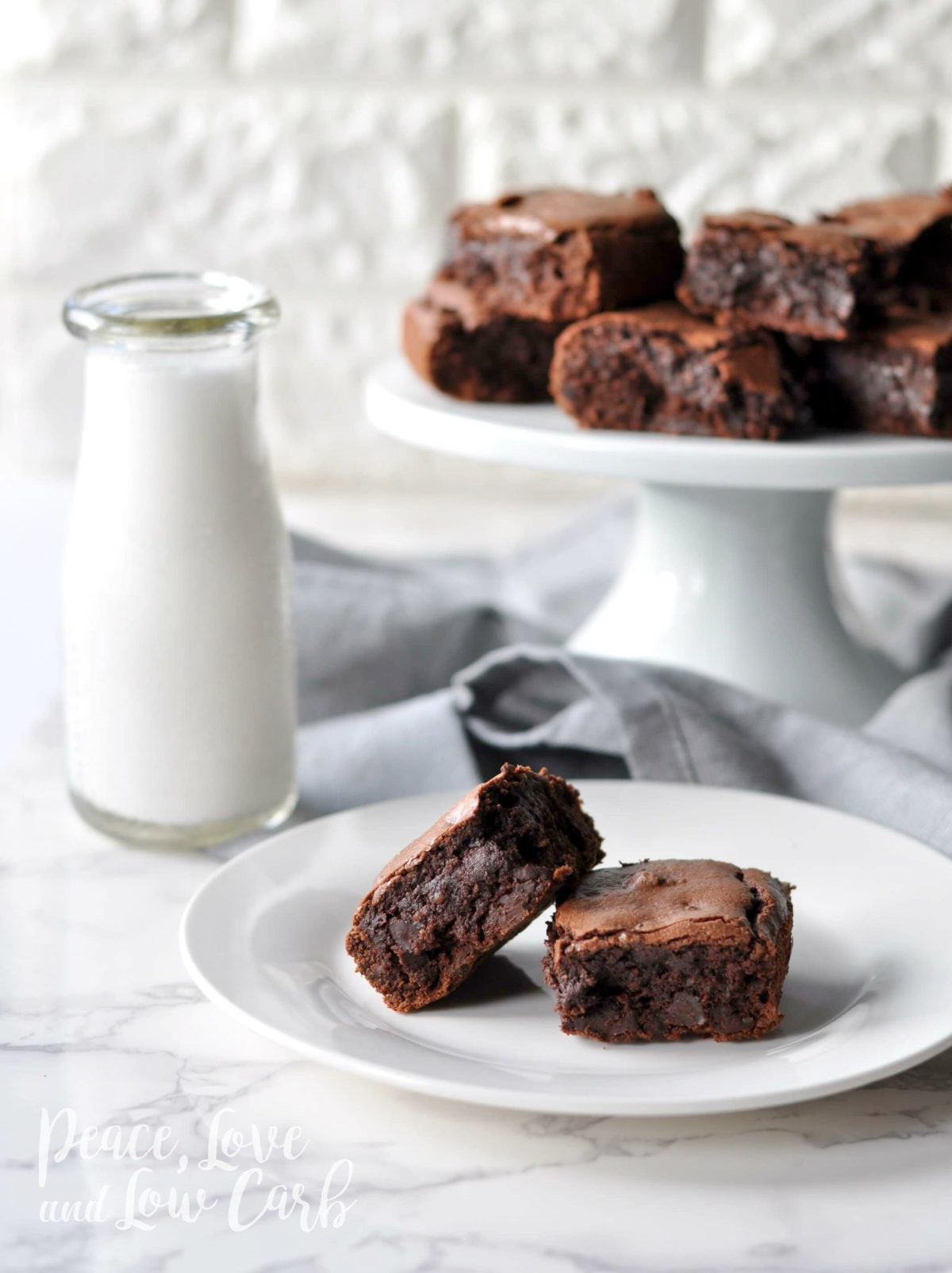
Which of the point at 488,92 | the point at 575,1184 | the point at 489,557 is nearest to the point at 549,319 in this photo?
the point at 489,557

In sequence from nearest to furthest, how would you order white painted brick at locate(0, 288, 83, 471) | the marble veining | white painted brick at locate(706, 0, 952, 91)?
the marble veining
white painted brick at locate(706, 0, 952, 91)
white painted brick at locate(0, 288, 83, 471)

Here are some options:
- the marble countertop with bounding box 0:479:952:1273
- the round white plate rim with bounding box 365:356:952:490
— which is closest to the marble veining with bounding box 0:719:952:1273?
the marble countertop with bounding box 0:479:952:1273

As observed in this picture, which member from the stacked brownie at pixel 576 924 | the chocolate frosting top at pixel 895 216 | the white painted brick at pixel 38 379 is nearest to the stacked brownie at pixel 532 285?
the chocolate frosting top at pixel 895 216

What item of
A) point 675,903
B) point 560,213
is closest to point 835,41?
point 560,213

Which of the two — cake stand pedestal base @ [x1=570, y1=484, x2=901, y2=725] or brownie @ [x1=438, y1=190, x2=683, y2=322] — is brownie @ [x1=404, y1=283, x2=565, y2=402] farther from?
cake stand pedestal base @ [x1=570, y1=484, x2=901, y2=725]

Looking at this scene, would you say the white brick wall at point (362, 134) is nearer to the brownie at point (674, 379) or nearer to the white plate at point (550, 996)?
the brownie at point (674, 379)

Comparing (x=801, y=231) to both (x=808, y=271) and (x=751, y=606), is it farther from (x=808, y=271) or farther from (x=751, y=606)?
(x=751, y=606)
